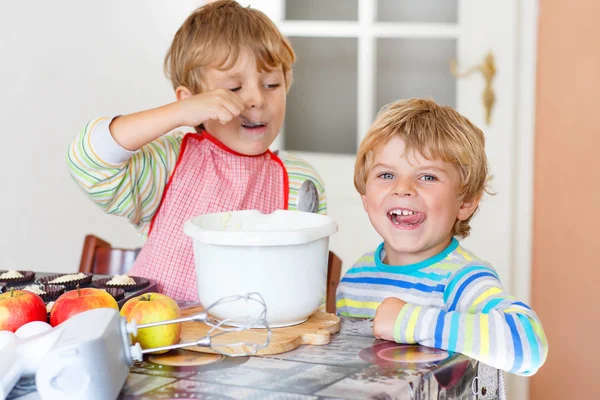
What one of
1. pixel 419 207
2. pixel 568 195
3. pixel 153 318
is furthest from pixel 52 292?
pixel 568 195

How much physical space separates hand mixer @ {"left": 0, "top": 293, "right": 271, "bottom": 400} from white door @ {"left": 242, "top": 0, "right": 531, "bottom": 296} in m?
1.77

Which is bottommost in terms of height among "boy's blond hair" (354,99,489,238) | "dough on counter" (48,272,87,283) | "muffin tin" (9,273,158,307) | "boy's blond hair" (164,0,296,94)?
"muffin tin" (9,273,158,307)

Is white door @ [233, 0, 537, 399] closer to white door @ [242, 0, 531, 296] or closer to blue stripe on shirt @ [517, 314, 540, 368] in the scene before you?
white door @ [242, 0, 531, 296]

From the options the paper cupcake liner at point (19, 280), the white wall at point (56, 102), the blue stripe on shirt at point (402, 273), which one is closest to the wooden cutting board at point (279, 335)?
the blue stripe on shirt at point (402, 273)

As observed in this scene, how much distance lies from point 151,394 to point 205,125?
2.77 feet

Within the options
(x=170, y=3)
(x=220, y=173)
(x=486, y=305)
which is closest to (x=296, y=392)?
(x=486, y=305)

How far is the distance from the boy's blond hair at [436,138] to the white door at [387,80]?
1.19 meters

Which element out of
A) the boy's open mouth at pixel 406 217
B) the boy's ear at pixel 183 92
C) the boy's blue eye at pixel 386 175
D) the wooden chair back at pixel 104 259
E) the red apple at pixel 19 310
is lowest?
the wooden chair back at pixel 104 259

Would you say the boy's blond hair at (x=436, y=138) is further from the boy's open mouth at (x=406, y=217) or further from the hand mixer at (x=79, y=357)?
the hand mixer at (x=79, y=357)

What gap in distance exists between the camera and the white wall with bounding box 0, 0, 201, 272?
217 cm

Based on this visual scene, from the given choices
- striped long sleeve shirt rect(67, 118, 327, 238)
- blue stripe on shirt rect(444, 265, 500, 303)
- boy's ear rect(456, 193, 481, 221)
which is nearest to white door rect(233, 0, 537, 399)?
striped long sleeve shirt rect(67, 118, 327, 238)

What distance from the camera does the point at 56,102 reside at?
2332 millimetres

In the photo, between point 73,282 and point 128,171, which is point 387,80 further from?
point 73,282

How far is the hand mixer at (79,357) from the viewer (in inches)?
29.4
